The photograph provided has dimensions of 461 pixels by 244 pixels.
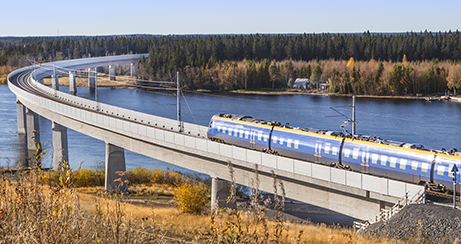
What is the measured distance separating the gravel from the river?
27.9 m

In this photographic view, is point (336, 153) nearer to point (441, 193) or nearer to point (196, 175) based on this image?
point (441, 193)

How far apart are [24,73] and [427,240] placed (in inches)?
3503

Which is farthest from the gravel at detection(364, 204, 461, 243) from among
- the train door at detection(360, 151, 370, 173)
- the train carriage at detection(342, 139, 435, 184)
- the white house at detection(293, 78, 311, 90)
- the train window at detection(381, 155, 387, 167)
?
the white house at detection(293, 78, 311, 90)

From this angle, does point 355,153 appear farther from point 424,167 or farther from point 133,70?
point 133,70

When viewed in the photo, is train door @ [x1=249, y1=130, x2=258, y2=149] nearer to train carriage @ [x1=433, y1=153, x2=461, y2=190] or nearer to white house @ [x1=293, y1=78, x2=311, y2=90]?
train carriage @ [x1=433, y1=153, x2=461, y2=190]

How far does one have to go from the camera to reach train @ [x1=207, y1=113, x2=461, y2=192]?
22109 mm

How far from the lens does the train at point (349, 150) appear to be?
22.1m

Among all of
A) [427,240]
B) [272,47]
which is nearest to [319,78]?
[272,47]

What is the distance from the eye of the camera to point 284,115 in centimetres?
7219

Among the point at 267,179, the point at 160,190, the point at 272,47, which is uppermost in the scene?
the point at 272,47

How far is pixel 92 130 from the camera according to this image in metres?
41.9

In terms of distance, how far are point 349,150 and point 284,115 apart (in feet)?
154

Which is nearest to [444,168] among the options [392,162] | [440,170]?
[440,170]

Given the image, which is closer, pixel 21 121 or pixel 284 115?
pixel 21 121
